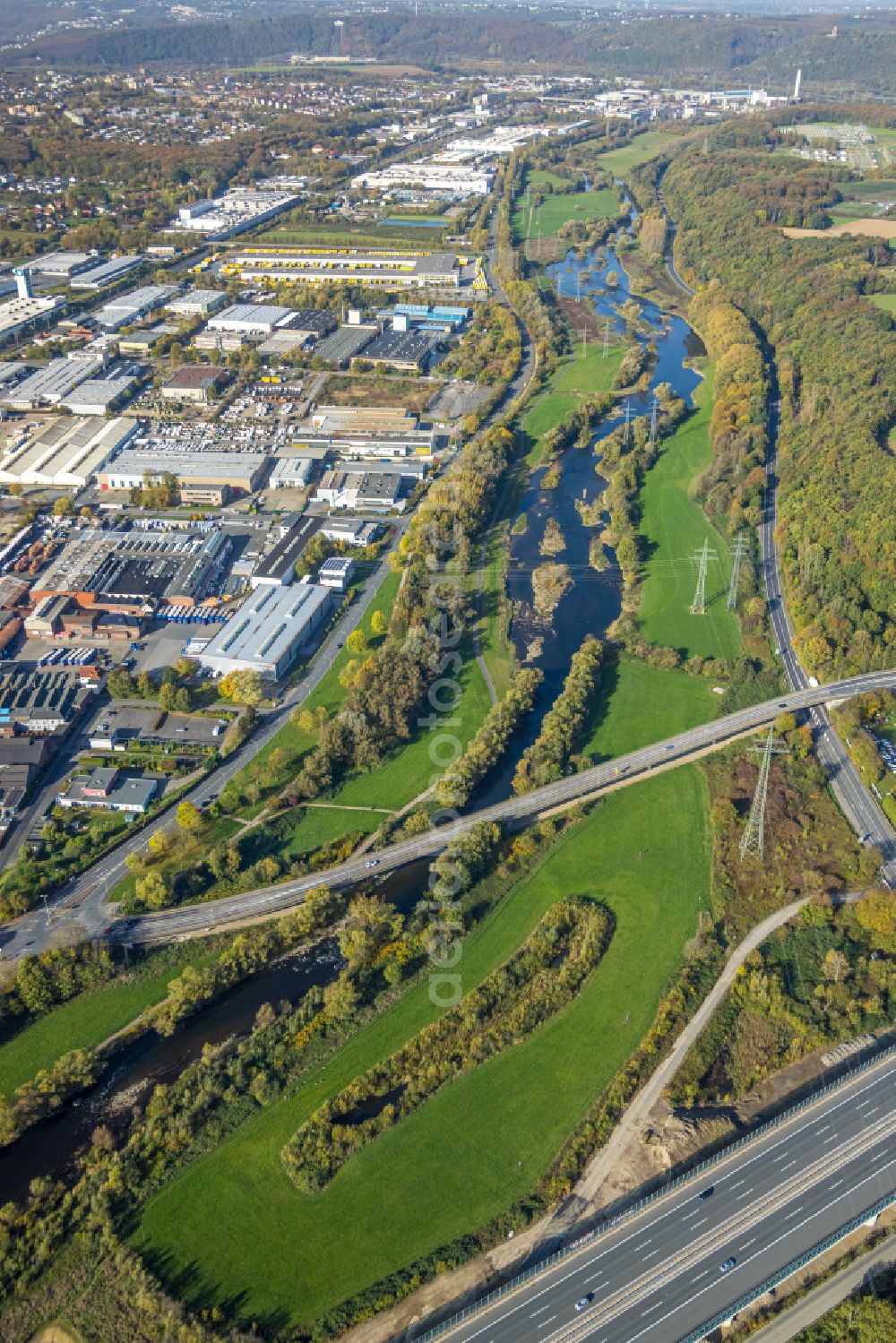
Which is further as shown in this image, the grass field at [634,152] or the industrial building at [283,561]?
the grass field at [634,152]

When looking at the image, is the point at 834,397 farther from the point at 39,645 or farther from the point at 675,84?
the point at 675,84

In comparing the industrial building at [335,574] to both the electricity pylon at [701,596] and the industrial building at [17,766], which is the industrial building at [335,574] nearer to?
the industrial building at [17,766]

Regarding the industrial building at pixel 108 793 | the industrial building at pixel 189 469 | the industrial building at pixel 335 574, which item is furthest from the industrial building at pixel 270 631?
the industrial building at pixel 189 469

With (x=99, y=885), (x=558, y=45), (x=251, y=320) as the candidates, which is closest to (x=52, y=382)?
(x=251, y=320)

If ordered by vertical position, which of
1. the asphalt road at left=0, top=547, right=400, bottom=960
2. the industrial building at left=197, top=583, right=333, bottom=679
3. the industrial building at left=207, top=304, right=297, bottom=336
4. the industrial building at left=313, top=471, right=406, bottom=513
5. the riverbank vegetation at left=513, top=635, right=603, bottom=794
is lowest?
the asphalt road at left=0, top=547, right=400, bottom=960

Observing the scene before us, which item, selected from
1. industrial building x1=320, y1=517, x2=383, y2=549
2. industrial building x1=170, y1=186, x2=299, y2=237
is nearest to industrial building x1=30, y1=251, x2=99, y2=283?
industrial building x1=170, y1=186, x2=299, y2=237

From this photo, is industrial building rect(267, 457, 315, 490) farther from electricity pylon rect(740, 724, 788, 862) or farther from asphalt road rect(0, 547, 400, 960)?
electricity pylon rect(740, 724, 788, 862)

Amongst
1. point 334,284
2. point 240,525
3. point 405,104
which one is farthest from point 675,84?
point 240,525
